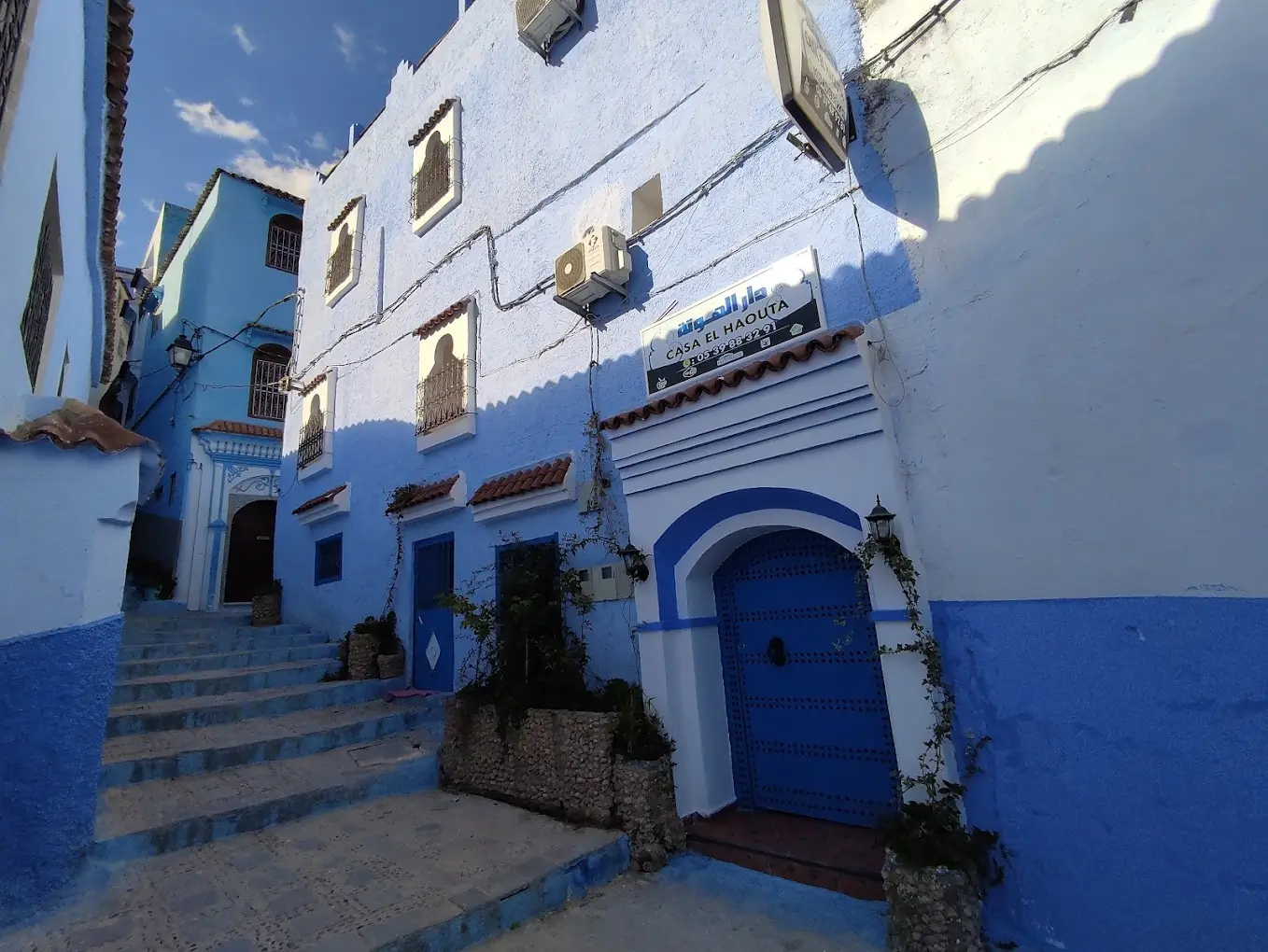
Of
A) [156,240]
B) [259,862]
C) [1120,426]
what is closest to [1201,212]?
[1120,426]

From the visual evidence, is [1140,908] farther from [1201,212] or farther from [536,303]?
[536,303]

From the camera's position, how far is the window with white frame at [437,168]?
8.86 m

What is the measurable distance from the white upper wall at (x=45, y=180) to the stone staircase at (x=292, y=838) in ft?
10.1

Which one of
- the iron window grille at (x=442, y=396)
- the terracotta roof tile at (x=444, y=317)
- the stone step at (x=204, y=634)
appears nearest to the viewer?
the iron window grille at (x=442, y=396)

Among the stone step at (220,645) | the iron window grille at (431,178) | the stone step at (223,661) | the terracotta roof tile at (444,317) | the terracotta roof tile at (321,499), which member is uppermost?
the iron window grille at (431,178)

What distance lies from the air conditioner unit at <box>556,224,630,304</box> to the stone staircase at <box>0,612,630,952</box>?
A: 4.77 metres

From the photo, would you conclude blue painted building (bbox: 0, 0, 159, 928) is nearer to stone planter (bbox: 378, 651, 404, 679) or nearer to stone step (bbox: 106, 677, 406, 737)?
stone step (bbox: 106, 677, 406, 737)

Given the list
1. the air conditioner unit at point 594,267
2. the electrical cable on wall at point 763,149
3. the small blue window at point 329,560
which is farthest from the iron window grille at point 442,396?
the small blue window at point 329,560

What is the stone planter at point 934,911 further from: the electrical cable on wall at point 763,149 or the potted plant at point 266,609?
the potted plant at point 266,609

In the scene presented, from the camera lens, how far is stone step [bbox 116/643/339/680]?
7500 millimetres

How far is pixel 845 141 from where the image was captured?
464 cm

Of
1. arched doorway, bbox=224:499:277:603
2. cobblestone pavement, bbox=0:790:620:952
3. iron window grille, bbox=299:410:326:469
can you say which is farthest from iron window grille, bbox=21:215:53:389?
arched doorway, bbox=224:499:277:603

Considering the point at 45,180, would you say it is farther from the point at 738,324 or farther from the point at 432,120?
the point at 432,120

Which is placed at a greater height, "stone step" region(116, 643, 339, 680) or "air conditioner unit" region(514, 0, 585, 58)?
"air conditioner unit" region(514, 0, 585, 58)
